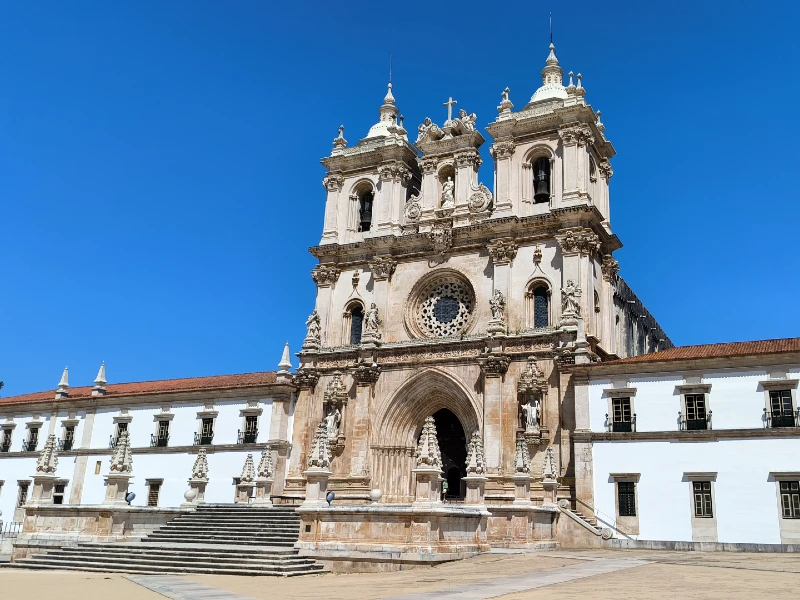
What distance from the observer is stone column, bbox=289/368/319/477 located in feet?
128

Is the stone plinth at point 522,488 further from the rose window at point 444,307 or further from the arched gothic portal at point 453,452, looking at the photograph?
the rose window at point 444,307

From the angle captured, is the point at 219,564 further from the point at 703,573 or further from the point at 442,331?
the point at 442,331

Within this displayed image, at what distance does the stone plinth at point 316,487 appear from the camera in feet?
76.7

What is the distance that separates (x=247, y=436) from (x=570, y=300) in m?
17.7

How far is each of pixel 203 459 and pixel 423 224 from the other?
15770 millimetres

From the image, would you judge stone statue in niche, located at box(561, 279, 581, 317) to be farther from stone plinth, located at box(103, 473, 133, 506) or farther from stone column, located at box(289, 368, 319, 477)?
stone plinth, located at box(103, 473, 133, 506)

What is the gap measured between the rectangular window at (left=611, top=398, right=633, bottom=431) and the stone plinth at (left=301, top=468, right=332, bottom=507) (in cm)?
1287

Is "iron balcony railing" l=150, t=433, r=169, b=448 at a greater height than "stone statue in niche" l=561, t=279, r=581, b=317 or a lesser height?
lesser

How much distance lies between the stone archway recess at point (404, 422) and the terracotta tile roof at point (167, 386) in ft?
23.7

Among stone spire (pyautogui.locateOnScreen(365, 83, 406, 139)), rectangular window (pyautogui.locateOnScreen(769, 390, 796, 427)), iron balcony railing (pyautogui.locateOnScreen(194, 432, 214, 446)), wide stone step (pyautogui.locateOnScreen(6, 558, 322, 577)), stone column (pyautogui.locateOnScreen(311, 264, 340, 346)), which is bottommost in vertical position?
wide stone step (pyautogui.locateOnScreen(6, 558, 322, 577))

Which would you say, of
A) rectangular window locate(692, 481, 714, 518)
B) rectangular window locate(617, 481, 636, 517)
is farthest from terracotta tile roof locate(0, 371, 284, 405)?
Result: rectangular window locate(692, 481, 714, 518)

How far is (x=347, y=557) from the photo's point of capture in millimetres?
21375

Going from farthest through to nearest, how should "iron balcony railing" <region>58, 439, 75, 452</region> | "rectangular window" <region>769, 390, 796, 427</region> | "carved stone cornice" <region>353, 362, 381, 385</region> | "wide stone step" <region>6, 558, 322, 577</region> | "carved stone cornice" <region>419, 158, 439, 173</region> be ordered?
1. "iron balcony railing" <region>58, 439, 75, 452</region>
2. "carved stone cornice" <region>419, 158, 439, 173</region>
3. "carved stone cornice" <region>353, 362, 381, 385</region>
4. "rectangular window" <region>769, 390, 796, 427</region>
5. "wide stone step" <region>6, 558, 322, 577</region>

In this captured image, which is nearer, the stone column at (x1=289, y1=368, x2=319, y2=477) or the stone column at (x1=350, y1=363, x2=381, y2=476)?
the stone column at (x1=350, y1=363, x2=381, y2=476)
